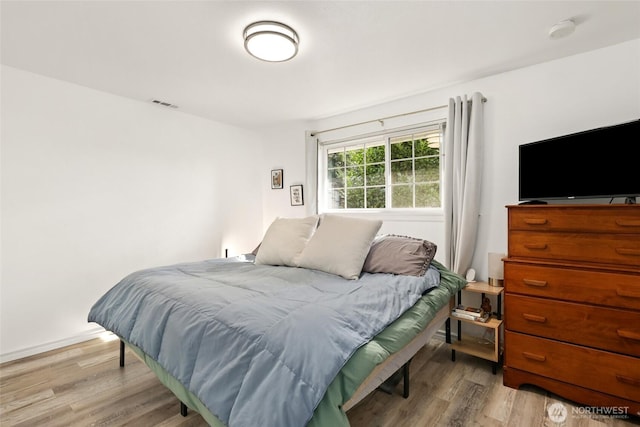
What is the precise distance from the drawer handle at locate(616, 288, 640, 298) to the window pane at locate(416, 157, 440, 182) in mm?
1640

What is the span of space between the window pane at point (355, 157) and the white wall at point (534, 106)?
0.91 m

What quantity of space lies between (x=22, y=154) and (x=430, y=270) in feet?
11.5

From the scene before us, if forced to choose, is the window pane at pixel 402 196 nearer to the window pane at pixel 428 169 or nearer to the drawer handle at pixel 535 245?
the window pane at pixel 428 169

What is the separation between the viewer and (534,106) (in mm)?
2408

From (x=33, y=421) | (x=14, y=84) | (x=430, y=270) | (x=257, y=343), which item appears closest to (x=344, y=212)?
(x=430, y=270)

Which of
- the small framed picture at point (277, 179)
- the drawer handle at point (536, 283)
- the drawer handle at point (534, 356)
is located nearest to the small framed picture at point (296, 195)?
the small framed picture at point (277, 179)

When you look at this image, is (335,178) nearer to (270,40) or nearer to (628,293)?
(270,40)

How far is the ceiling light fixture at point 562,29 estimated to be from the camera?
6.01 ft

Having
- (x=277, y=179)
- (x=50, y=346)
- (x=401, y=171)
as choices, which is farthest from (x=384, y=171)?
(x=50, y=346)

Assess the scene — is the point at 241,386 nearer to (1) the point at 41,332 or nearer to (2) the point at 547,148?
(2) the point at 547,148

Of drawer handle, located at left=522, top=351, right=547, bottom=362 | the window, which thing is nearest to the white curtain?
the window

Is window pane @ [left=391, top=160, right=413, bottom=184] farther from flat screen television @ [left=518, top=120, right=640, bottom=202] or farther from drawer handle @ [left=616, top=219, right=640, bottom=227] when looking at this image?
drawer handle @ [left=616, top=219, right=640, bottom=227]

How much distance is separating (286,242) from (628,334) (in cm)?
227

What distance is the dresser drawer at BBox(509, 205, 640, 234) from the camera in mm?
1656
